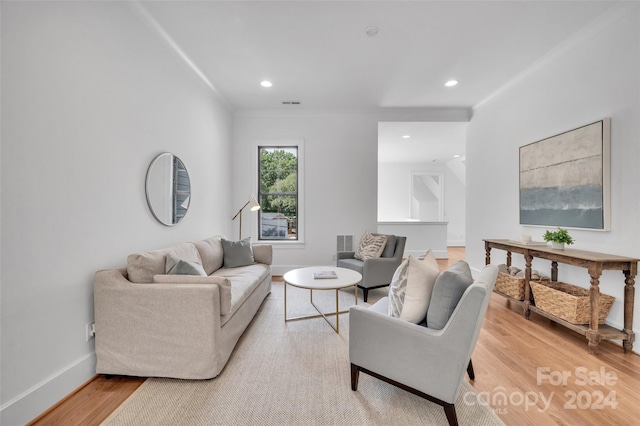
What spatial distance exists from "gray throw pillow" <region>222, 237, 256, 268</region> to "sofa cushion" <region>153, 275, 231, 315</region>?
141cm

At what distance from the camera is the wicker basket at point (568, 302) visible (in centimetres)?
236

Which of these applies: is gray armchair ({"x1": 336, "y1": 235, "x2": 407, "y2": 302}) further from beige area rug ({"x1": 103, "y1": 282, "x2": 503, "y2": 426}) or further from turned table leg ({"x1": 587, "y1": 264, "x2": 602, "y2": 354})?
turned table leg ({"x1": 587, "y1": 264, "x2": 602, "y2": 354})

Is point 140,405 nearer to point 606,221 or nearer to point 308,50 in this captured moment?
point 308,50

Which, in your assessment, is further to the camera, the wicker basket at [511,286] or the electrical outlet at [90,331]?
the wicker basket at [511,286]

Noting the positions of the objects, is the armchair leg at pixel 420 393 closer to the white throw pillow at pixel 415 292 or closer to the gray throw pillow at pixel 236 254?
the white throw pillow at pixel 415 292

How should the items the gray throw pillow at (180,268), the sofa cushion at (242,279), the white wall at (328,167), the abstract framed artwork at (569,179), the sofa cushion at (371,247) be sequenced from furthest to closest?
1. the white wall at (328,167)
2. the sofa cushion at (371,247)
3. the abstract framed artwork at (569,179)
4. the sofa cushion at (242,279)
5. the gray throw pillow at (180,268)

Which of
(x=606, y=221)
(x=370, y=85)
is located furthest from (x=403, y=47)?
(x=606, y=221)

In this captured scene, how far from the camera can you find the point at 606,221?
2.44 meters

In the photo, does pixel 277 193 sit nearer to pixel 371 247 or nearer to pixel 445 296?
pixel 371 247

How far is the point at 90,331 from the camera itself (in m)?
1.87

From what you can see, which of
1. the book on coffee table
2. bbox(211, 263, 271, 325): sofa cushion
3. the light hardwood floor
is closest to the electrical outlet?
the light hardwood floor

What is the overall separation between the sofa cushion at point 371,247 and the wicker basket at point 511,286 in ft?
4.73

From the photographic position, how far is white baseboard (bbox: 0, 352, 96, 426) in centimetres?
139

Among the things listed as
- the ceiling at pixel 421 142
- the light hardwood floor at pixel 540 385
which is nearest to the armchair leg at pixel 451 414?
the light hardwood floor at pixel 540 385
